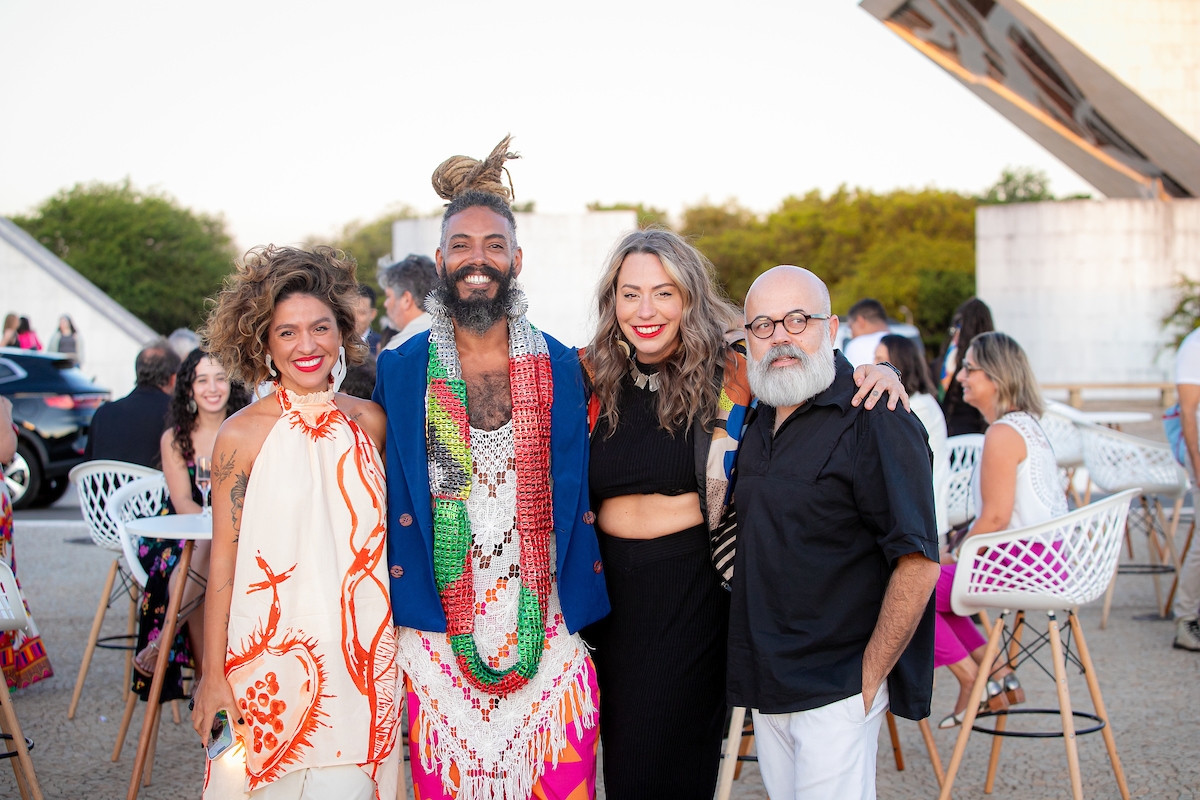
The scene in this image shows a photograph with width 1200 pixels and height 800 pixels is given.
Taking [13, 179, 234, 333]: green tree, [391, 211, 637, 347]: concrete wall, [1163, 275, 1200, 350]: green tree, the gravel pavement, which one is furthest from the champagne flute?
[13, 179, 234, 333]: green tree

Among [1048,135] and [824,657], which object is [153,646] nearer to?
[824,657]

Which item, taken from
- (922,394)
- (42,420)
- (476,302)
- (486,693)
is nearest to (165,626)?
(486,693)

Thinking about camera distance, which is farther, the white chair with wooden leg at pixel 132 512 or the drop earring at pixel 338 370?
the white chair with wooden leg at pixel 132 512

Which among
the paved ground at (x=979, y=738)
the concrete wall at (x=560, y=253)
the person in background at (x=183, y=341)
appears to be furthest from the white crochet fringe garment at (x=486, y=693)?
the concrete wall at (x=560, y=253)

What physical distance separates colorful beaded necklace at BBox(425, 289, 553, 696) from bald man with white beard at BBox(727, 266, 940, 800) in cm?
60

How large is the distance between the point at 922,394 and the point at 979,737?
1861 millimetres

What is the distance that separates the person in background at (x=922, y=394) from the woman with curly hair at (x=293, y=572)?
2942 millimetres

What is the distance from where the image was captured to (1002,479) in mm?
3834

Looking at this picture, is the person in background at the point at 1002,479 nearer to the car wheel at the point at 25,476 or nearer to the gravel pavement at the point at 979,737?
the gravel pavement at the point at 979,737

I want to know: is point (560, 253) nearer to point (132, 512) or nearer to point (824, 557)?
point (132, 512)

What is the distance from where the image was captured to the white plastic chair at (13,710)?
3068 mm

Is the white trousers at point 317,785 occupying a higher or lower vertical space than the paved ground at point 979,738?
higher

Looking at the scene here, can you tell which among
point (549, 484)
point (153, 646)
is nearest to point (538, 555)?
point (549, 484)

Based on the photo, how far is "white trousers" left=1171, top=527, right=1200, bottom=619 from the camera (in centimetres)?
527
